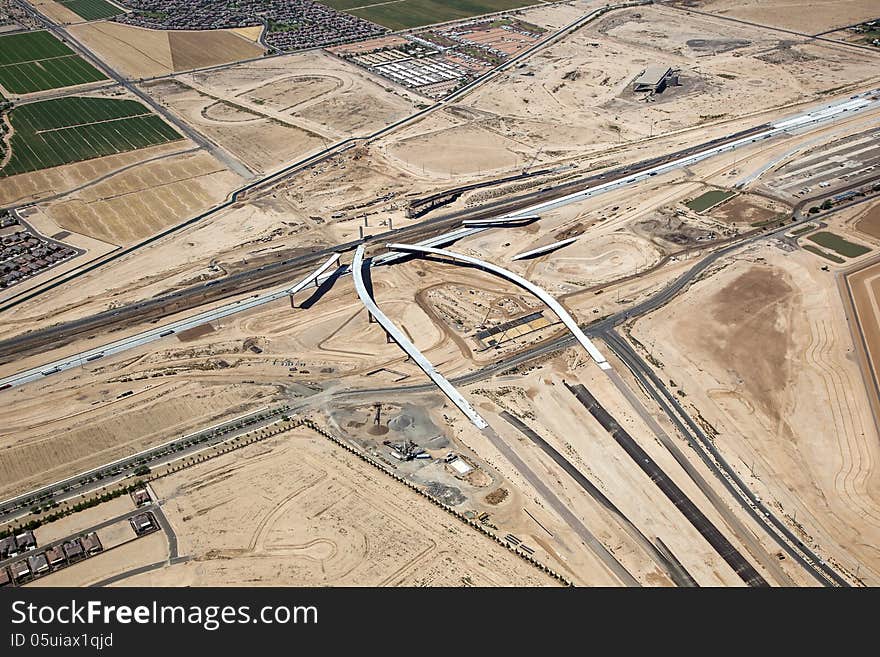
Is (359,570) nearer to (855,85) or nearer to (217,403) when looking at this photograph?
(217,403)

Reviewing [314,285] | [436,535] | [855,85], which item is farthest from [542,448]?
[855,85]

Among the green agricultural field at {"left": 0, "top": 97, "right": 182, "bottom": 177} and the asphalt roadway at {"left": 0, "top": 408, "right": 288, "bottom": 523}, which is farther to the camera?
the green agricultural field at {"left": 0, "top": 97, "right": 182, "bottom": 177}

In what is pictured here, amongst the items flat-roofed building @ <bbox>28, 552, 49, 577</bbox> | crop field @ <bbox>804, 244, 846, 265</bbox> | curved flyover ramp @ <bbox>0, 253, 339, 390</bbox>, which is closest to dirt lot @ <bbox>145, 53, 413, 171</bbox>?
curved flyover ramp @ <bbox>0, 253, 339, 390</bbox>

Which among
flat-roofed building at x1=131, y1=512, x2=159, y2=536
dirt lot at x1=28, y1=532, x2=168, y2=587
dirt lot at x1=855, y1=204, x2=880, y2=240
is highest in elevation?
dirt lot at x1=855, y1=204, x2=880, y2=240

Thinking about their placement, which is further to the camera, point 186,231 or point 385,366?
point 186,231

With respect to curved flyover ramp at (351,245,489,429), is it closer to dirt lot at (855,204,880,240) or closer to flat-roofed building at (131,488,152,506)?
flat-roofed building at (131,488,152,506)

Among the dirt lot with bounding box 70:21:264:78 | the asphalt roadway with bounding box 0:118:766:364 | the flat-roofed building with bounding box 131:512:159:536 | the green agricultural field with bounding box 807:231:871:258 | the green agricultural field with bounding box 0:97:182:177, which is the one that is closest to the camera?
the flat-roofed building with bounding box 131:512:159:536

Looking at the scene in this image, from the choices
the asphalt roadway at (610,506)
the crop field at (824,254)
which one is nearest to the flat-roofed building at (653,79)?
the crop field at (824,254)
